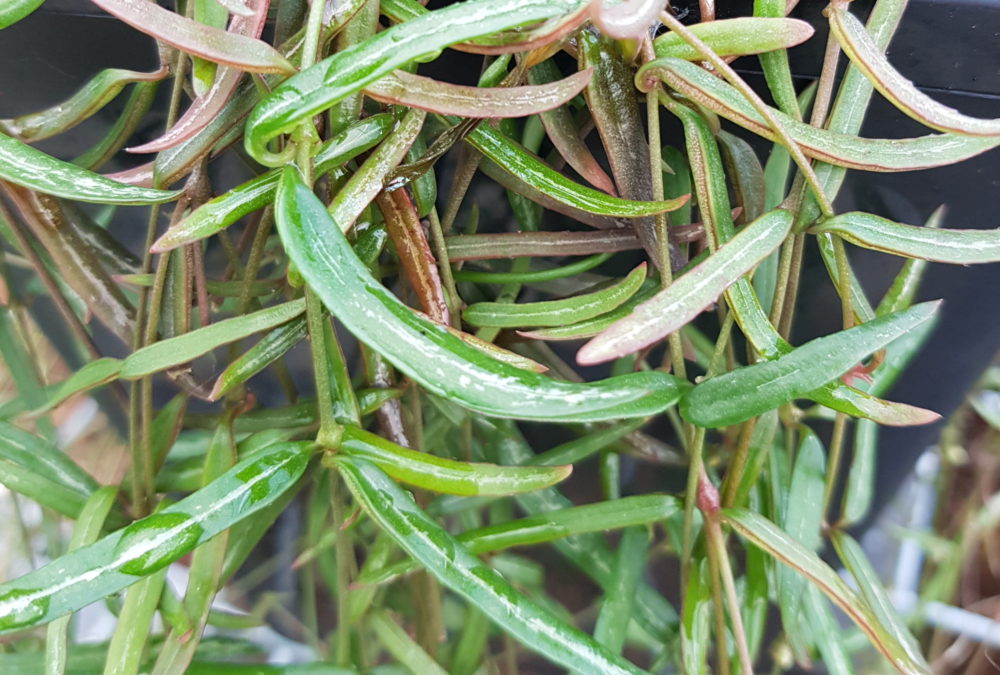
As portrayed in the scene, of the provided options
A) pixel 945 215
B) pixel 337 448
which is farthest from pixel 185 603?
pixel 945 215

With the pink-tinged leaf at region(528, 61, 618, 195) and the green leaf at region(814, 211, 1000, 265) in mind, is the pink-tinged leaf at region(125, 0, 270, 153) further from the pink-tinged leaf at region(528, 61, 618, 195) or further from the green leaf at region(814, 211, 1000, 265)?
the green leaf at region(814, 211, 1000, 265)

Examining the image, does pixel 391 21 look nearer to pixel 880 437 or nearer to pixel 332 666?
pixel 332 666

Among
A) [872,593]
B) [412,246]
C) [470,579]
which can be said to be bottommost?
[872,593]

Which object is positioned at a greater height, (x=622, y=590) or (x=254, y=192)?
(x=254, y=192)

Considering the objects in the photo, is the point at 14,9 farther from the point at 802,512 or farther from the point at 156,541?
the point at 802,512

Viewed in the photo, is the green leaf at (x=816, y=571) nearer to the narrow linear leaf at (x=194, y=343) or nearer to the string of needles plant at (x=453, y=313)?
the string of needles plant at (x=453, y=313)

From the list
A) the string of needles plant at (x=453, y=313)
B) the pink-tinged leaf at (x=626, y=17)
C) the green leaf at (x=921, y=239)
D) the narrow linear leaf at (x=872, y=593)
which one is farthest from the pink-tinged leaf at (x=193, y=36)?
the narrow linear leaf at (x=872, y=593)

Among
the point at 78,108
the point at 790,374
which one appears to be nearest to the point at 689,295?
the point at 790,374
